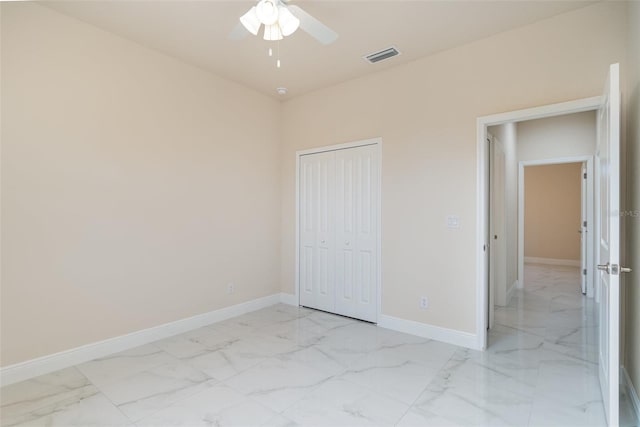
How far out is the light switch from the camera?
3.22 metres

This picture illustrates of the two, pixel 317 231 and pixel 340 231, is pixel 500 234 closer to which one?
pixel 340 231

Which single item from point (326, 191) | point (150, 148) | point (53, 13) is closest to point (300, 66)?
point (326, 191)

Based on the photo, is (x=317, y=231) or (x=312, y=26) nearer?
(x=312, y=26)

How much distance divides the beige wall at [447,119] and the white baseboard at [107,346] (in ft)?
6.75

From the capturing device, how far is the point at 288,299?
468cm

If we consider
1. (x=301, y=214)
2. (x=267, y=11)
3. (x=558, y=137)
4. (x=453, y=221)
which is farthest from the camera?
(x=558, y=137)

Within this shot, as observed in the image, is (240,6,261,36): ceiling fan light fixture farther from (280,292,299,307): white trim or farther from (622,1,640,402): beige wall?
(280,292,299,307): white trim

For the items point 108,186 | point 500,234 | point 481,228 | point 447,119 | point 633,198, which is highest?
point 447,119

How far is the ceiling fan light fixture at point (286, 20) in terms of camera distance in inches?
84.5

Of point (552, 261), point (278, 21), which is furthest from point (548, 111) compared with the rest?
point (552, 261)

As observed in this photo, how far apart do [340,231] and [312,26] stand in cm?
251

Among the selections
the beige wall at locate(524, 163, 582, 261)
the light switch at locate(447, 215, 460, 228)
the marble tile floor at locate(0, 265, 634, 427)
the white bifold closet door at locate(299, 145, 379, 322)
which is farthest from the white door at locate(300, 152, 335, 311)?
the beige wall at locate(524, 163, 582, 261)

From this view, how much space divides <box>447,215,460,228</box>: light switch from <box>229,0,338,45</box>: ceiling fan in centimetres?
206

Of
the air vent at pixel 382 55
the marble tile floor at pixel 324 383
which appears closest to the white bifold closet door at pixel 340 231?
the marble tile floor at pixel 324 383
